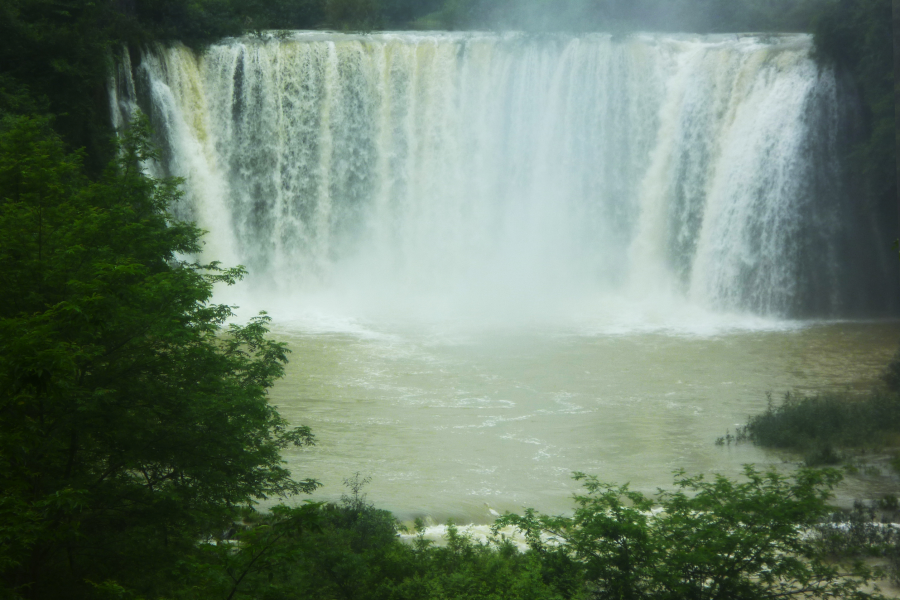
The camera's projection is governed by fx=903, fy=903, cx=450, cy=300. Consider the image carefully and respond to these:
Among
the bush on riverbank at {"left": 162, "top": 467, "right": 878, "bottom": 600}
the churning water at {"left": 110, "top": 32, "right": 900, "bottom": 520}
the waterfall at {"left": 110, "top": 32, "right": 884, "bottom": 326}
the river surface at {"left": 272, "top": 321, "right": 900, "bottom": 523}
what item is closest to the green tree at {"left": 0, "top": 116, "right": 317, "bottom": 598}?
the bush on riverbank at {"left": 162, "top": 467, "right": 878, "bottom": 600}

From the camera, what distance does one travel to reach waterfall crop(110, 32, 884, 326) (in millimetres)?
23781

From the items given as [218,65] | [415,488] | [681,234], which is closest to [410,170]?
[218,65]

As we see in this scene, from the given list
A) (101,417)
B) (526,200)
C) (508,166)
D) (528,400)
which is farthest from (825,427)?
(508,166)

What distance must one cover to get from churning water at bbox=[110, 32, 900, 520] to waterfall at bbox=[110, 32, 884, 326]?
0.06 metres

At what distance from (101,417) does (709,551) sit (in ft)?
16.6

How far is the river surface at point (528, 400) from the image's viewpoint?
12.8 metres

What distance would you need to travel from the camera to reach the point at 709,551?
7465 millimetres

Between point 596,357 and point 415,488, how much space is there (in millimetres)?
8180

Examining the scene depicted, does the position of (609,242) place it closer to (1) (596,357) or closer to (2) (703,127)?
(2) (703,127)

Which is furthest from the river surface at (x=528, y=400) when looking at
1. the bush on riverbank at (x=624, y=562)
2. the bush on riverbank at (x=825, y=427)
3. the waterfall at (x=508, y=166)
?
the waterfall at (x=508, y=166)

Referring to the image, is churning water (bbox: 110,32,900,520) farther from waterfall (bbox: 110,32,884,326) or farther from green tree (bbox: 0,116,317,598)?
green tree (bbox: 0,116,317,598)

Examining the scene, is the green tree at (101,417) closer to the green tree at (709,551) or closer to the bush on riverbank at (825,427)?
the green tree at (709,551)

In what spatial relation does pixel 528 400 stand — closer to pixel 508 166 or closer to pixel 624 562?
pixel 624 562

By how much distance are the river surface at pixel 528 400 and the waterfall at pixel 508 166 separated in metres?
3.39
